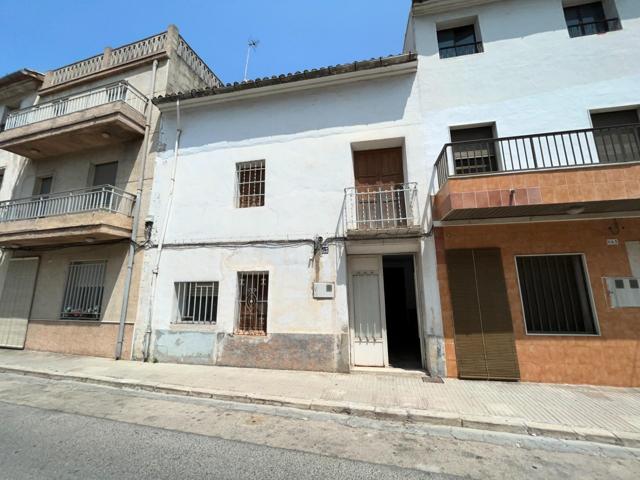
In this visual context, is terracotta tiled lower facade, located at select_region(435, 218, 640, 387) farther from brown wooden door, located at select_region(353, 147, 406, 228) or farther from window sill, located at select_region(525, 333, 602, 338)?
brown wooden door, located at select_region(353, 147, 406, 228)

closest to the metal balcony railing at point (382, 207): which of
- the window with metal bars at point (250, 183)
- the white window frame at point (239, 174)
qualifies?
the white window frame at point (239, 174)

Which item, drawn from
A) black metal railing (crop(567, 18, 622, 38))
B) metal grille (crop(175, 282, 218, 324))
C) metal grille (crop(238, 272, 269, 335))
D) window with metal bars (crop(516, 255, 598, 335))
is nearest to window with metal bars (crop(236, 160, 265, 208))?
metal grille (crop(238, 272, 269, 335))

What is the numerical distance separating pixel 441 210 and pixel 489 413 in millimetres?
3722

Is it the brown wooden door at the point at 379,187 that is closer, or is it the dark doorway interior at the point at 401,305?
the brown wooden door at the point at 379,187

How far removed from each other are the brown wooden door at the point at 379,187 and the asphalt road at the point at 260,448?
→ 14.2 ft

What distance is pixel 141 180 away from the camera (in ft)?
28.7

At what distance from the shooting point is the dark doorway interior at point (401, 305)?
886cm

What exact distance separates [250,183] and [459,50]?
6.59m

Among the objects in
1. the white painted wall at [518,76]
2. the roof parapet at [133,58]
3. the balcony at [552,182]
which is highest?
the roof parapet at [133,58]

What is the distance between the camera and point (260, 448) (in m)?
3.48

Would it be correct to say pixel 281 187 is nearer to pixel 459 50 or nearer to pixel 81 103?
pixel 459 50

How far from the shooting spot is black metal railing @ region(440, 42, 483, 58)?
7514mm

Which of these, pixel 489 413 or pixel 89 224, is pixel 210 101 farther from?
pixel 489 413

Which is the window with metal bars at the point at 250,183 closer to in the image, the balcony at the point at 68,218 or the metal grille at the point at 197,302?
the metal grille at the point at 197,302
